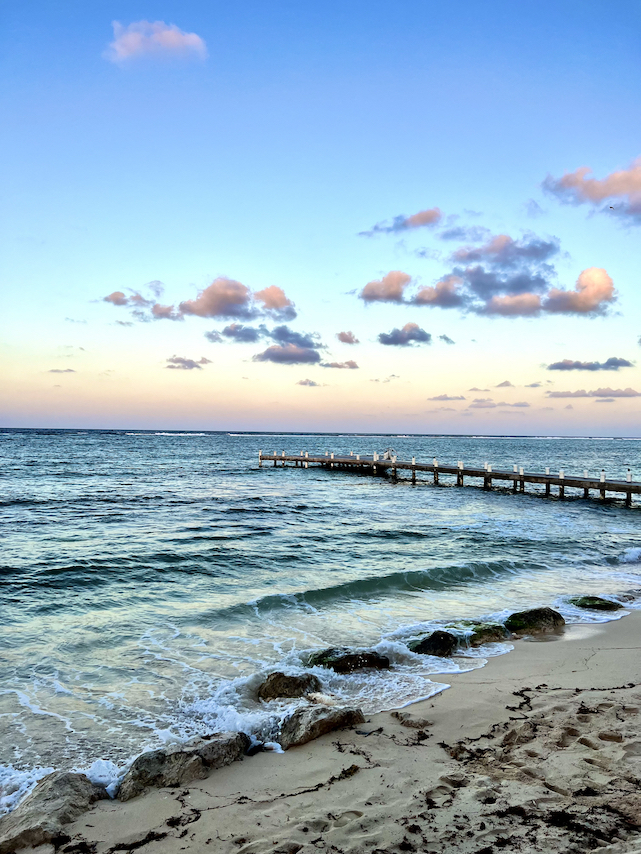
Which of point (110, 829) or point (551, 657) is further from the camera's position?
point (551, 657)

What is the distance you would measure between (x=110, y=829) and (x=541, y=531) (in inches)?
802

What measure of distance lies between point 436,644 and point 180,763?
483 centimetres

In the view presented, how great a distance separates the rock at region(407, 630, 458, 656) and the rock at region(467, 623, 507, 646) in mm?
439

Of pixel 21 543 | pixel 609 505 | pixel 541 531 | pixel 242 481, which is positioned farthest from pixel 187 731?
pixel 242 481

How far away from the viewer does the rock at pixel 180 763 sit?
518cm

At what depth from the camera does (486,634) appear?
9.46 meters

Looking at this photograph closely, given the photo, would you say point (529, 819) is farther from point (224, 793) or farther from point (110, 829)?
A: point (110, 829)

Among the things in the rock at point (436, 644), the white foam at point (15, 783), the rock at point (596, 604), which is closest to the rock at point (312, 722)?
the white foam at point (15, 783)

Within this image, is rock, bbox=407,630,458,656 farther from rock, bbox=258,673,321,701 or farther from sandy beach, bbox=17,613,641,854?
rock, bbox=258,673,321,701

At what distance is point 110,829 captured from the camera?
456cm

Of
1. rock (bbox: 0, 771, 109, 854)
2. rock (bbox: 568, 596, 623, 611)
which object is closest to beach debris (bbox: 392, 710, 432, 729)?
rock (bbox: 0, 771, 109, 854)

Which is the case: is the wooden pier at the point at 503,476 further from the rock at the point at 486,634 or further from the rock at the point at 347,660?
the rock at the point at 347,660

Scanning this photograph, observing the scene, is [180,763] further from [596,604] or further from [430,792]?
[596,604]

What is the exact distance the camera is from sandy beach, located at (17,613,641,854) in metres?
4.04
